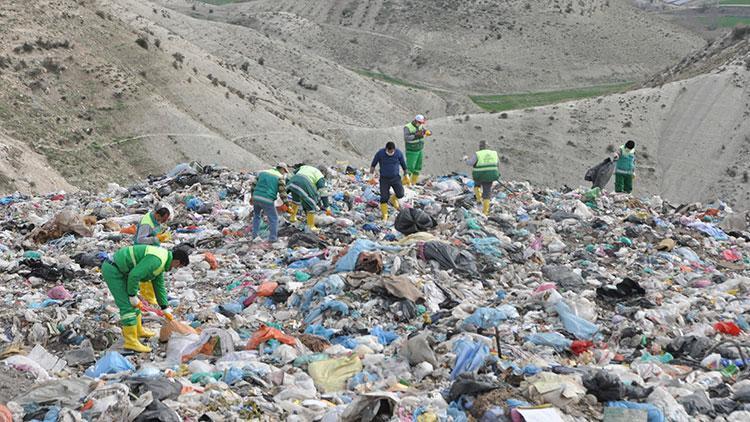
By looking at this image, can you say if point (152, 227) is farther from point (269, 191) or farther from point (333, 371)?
point (269, 191)

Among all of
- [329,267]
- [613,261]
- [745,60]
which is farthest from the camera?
[745,60]

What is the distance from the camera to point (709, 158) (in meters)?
31.3

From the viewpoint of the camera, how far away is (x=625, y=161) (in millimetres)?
15203

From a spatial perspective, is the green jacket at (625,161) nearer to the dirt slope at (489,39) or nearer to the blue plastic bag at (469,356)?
the blue plastic bag at (469,356)

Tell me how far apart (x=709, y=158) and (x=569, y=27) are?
3394cm

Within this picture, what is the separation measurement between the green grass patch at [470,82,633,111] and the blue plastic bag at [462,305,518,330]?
140ft

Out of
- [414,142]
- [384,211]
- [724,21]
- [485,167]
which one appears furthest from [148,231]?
[724,21]

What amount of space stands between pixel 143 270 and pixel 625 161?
429 inches

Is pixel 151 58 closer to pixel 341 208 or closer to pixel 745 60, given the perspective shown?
pixel 341 208

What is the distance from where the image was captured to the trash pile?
5746 millimetres

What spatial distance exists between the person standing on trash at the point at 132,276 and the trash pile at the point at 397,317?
25 cm

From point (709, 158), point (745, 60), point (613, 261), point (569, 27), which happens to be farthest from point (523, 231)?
point (569, 27)

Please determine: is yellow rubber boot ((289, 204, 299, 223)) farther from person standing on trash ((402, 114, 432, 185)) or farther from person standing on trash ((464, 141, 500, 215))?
person standing on trash ((402, 114, 432, 185))

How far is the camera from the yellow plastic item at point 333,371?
20.9 feet
